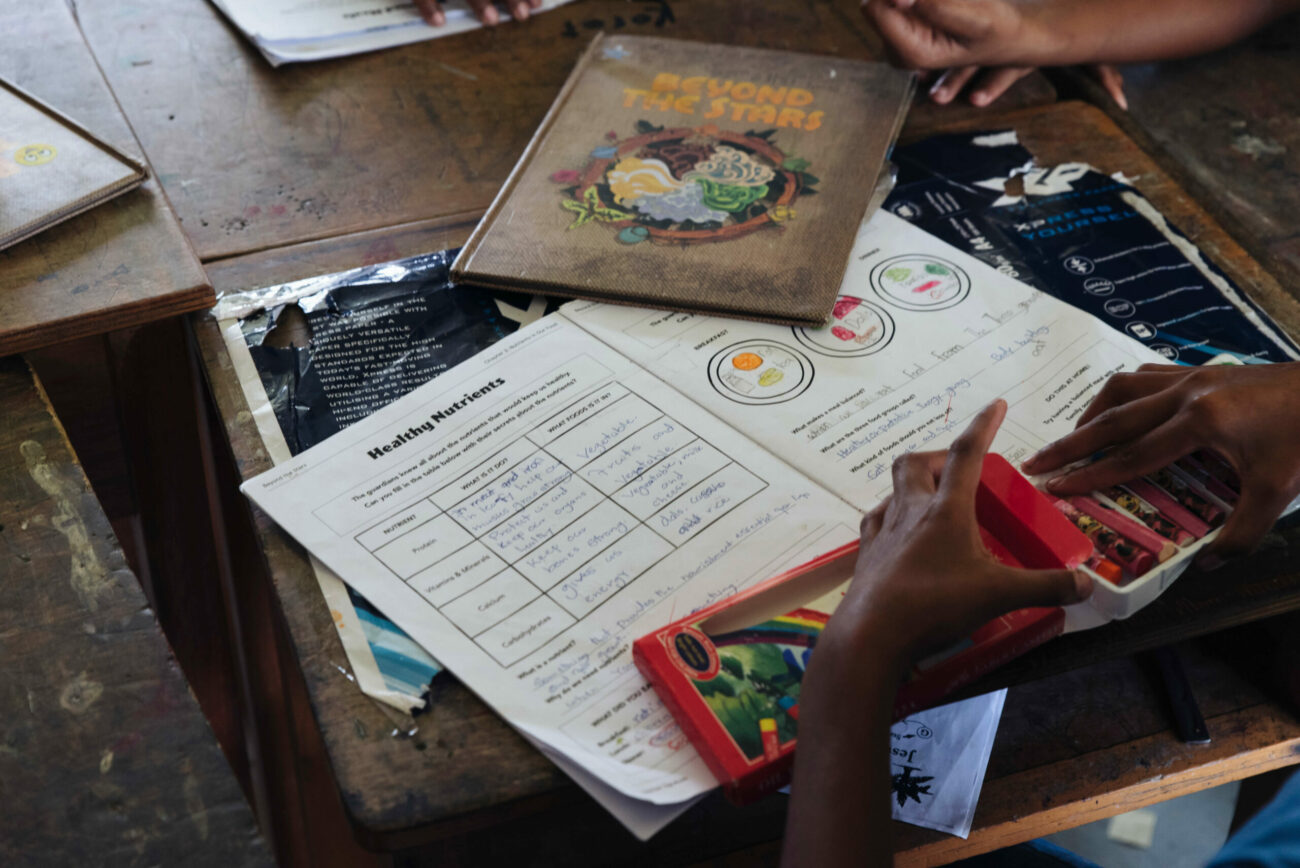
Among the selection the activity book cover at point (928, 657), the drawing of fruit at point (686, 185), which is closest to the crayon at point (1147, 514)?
the activity book cover at point (928, 657)

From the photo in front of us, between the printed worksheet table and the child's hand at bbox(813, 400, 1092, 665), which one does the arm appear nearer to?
the child's hand at bbox(813, 400, 1092, 665)

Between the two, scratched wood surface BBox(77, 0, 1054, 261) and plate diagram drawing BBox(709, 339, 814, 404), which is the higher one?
scratched wood surface BBox(77, 0, 1054, 261)

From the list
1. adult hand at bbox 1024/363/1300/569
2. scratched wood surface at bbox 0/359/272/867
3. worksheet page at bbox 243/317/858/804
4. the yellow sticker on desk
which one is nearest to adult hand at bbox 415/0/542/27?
the yellow sticker on desk

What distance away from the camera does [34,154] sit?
79cm

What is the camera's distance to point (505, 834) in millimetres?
770

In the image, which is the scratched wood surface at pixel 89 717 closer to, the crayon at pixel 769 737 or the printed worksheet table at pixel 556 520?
the printed worksheet table at pixel 556 520

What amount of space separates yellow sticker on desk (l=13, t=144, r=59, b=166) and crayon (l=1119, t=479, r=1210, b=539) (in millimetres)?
834

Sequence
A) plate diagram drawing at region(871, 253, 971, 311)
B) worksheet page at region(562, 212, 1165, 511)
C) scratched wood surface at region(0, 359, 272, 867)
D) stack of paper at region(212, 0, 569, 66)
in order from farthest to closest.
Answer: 1. stack of paper at region(212, 0, 569, 66)
2. plate diagram drawing at region(871, 253, 971, 311)
3. worksheet page at region(562, 212, 1165, 511)
4. scratched wood surface at region(0, 359, 272, 867)

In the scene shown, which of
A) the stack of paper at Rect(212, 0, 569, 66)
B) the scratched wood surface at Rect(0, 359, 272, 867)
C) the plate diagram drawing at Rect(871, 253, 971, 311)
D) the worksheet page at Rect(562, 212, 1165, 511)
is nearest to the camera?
the scratched wood surface at Rect(0, 359, 272, 867)

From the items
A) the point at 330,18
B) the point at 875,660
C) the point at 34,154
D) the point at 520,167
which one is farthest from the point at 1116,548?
the point at 330,18

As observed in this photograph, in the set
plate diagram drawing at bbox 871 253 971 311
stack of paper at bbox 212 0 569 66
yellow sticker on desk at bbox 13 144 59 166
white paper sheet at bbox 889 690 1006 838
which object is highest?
stack of paper at bbox 212 0 569 66

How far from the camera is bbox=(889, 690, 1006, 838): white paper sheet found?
0.72 meters

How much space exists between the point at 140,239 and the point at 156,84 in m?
0.33

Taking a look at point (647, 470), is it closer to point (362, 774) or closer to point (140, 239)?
point (362, 774)
